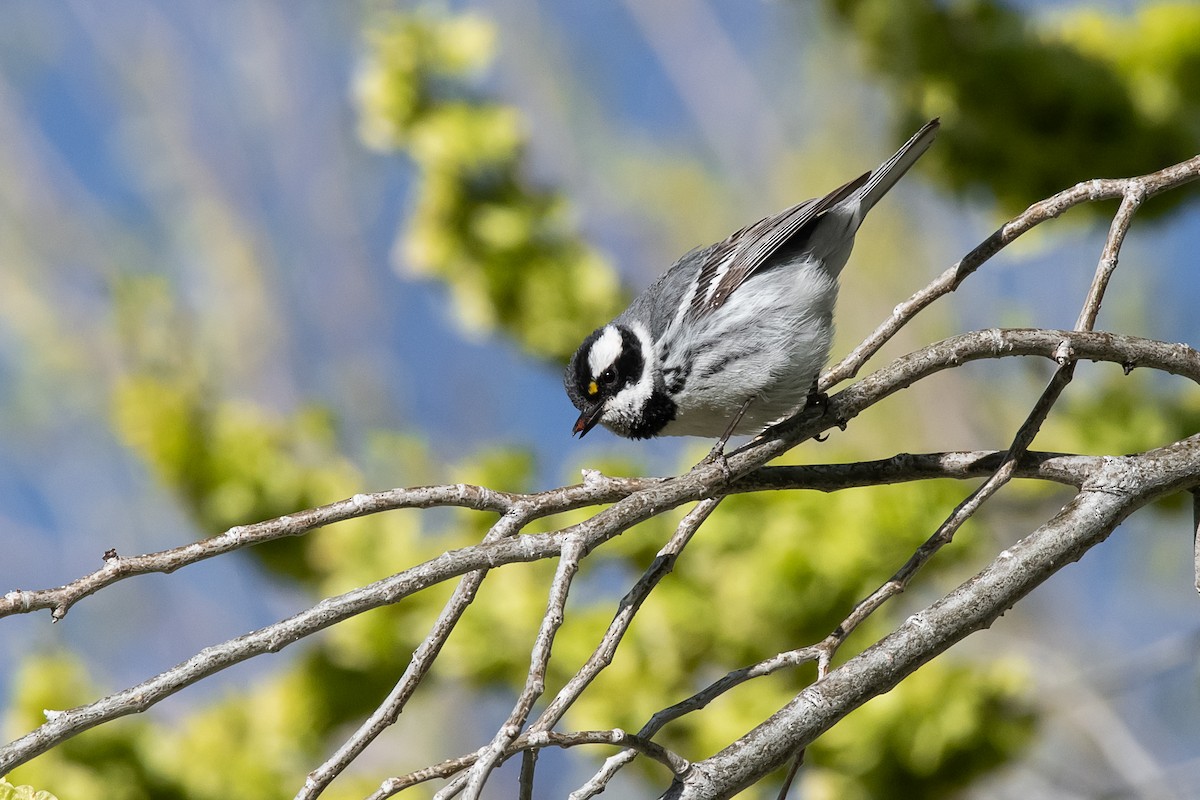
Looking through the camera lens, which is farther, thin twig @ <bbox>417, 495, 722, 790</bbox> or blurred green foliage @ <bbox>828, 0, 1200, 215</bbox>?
blurred green foliage @ <bbox>828, 0, 1200, 215</bbox>

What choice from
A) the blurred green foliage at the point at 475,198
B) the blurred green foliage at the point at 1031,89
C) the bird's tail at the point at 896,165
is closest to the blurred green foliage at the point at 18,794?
the bird's tail at the point at 896,165

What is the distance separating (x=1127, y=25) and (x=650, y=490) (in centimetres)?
397

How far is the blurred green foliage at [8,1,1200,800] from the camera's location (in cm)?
416

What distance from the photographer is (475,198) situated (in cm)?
472

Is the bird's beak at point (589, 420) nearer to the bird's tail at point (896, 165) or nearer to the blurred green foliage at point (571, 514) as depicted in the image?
the bird's tail at point (896, 165)

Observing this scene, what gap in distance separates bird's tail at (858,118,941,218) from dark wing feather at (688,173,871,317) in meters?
0.03

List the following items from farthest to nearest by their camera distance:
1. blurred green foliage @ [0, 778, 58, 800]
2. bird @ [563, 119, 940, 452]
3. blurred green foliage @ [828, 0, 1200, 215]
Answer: blurred green foliage @ [828, 0, 1200, 215] → bird @ [563, 119, 940, 452] → blurred green foliage @ [0, 778, 58, 800]

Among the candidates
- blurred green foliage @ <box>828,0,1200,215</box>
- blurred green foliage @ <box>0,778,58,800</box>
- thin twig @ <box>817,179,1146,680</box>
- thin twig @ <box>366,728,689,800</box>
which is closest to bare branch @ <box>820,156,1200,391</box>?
thin twig @ <box>817,179,1146,680</box>

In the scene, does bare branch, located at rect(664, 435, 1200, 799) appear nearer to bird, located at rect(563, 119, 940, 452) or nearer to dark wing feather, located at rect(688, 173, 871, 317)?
bird, located at rect(563, 119, 940, 452)

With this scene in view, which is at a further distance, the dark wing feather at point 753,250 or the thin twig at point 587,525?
the dark wing feather at point 753,250

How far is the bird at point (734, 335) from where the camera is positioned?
2859 millimetres

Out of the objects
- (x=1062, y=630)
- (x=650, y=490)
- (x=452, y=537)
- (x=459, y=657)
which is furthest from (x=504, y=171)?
(x=1062, y=630)

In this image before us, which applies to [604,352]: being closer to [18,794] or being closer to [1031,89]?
[18,794]

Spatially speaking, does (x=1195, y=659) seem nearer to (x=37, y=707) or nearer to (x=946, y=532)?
(x=946, y=532)
